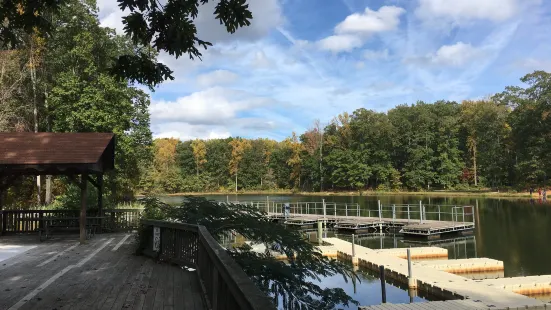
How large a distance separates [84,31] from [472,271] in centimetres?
2410

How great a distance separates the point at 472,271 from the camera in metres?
15.2

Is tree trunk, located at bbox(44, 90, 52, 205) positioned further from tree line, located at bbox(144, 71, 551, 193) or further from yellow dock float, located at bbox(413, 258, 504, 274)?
tree line, located at bbox(144, 71, 551, 193)

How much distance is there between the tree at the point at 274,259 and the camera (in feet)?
16.0

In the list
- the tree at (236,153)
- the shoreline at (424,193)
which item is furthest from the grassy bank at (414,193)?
the tree at (236,153)

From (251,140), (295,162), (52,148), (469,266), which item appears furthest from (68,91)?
(251,140)

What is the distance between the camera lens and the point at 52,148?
36.8 feet

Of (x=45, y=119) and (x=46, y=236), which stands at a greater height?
(x=45, y=119)

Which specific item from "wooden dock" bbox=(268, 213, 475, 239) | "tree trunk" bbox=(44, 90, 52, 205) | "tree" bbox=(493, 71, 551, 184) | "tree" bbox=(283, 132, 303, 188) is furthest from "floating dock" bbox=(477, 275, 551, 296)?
"tree" bbox=(283, 132, 303, 188)

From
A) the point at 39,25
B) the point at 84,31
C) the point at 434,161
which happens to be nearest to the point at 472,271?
the point at 39,25

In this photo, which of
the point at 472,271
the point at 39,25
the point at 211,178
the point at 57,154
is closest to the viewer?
the point at 39,25

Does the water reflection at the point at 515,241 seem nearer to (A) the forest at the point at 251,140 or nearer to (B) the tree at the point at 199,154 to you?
(A) the forest at the point at 251,140

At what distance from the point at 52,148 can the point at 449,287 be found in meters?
11.9

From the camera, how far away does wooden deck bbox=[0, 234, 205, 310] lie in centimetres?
502

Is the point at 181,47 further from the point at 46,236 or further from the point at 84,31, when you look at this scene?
the point at 84,31
